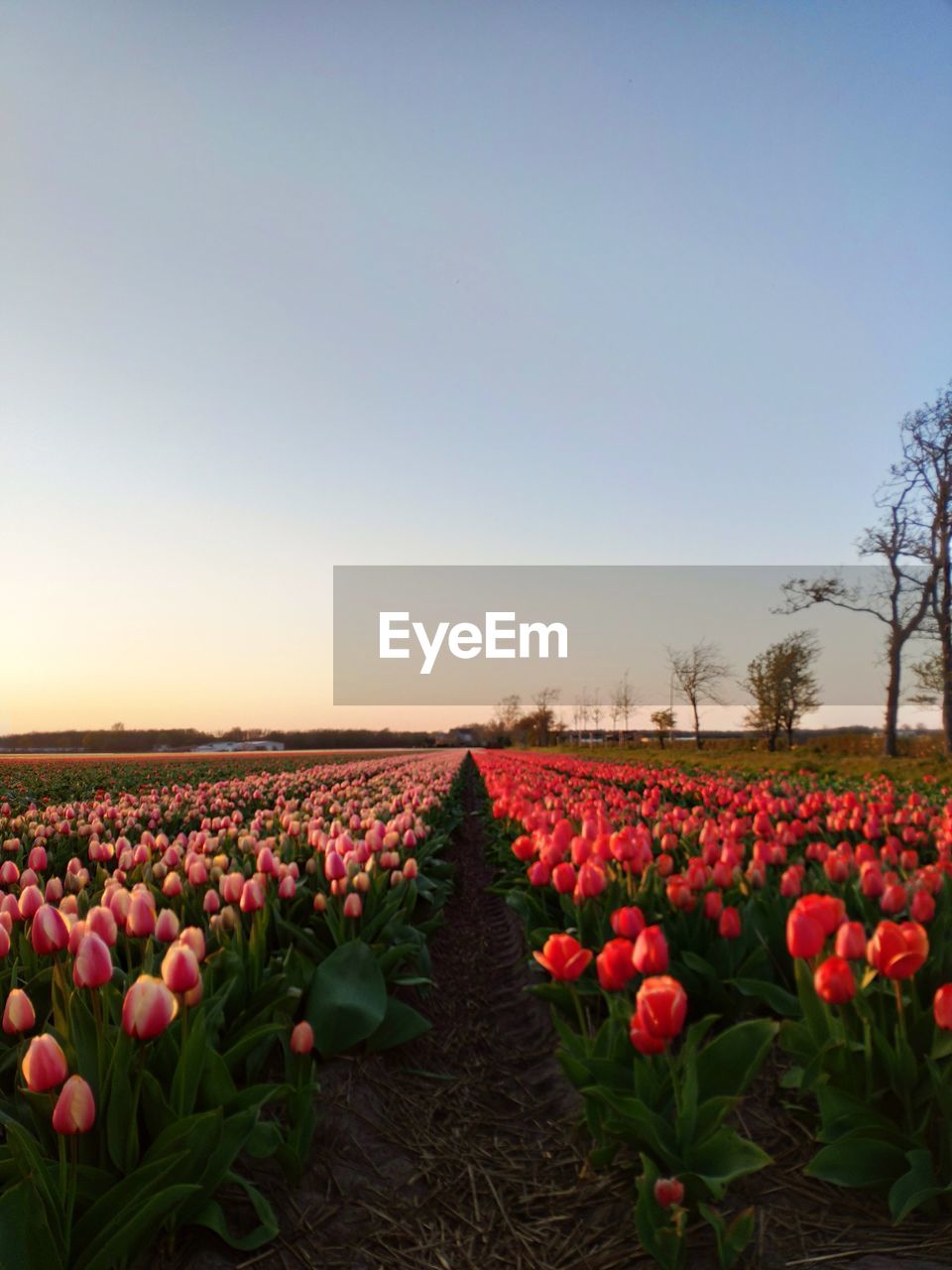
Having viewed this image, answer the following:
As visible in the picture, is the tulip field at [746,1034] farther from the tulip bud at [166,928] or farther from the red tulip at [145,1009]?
the tulip bud at [166,928]

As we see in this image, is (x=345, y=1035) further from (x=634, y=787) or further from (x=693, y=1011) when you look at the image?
(x=634, y=787)

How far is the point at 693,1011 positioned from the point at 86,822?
18.3ft

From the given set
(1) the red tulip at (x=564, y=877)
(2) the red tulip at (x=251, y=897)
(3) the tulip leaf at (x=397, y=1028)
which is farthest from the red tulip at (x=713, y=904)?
(2) the red tulip at (x=251, y=897)

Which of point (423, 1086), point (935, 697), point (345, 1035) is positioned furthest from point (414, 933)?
point (935, 697)

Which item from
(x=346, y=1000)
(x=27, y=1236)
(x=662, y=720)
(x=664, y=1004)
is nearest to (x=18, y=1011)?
(x=27, y=1236)

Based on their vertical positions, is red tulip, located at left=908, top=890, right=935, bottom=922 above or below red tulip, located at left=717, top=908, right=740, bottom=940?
above

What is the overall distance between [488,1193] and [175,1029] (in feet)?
4.01

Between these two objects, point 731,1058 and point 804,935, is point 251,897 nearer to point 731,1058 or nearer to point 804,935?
point 731,1058

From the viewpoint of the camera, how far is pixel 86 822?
6.99 m

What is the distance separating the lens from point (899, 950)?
7.29 feet

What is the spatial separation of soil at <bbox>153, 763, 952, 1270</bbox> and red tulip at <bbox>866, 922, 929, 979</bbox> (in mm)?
646

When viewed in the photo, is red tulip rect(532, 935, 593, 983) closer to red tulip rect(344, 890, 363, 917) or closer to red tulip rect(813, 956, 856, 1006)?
red tulip rect(813, 956, 856, 1006)

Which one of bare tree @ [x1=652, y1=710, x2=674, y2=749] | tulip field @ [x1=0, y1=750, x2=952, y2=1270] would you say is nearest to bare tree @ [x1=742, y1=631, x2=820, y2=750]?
bare tree @ [x1=652, y1=710, x2=674, y2=749]

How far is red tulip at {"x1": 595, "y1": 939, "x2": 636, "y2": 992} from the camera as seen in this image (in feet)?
7.61
